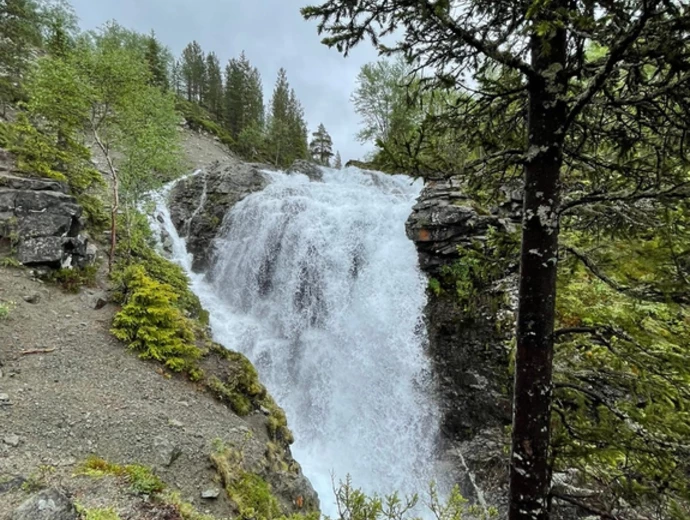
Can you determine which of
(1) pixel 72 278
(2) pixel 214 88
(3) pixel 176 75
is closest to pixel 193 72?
(3) pixel 176 75

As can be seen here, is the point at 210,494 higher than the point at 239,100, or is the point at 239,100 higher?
the point at 239,100

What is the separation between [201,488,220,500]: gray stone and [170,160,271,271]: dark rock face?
1336 cm

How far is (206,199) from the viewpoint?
20.4 metres

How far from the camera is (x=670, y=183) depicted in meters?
2.43

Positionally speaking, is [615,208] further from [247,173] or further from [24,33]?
[24,33]

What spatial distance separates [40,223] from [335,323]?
899 centimetres

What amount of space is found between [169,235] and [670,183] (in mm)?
19626

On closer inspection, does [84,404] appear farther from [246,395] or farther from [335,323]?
[335,323]

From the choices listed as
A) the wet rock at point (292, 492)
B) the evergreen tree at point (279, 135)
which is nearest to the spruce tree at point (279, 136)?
the evergreen tree at point (279, 135)

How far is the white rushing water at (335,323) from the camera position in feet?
32.8

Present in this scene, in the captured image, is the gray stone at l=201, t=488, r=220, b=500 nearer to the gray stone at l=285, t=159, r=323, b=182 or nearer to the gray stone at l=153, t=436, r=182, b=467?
the gray stone at l=153, t=436, r=182, b=467

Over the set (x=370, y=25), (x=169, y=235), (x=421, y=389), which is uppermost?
(x=370, y=25)

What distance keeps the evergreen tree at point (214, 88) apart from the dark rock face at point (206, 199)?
30.4 metres

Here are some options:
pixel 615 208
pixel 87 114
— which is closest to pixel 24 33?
pixel 87 114
